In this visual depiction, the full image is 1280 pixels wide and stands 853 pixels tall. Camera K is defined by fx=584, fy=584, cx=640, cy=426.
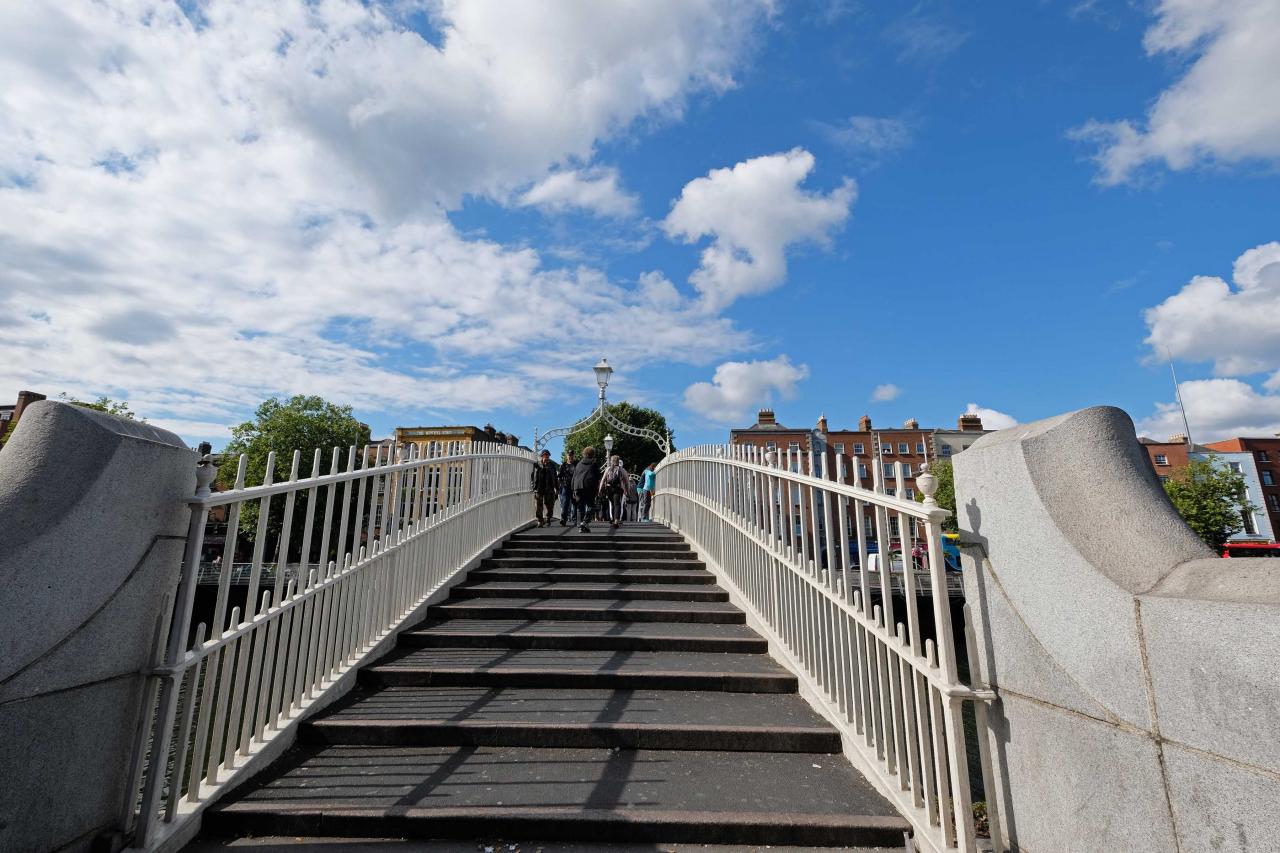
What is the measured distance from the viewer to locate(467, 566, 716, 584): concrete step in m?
6.45

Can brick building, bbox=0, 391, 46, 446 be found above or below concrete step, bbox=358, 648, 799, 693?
above

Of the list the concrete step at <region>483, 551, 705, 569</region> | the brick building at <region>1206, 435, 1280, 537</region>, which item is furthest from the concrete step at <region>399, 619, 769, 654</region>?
the brick building at <region>1206, 435, 1280, 537</region>

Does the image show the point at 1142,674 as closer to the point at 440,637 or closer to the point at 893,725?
the point at 893,725

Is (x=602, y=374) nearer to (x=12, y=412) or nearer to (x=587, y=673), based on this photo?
(x=587, y=673)

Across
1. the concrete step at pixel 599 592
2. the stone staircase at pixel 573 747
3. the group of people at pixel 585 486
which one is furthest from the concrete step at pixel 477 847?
the group of people at pixel 585 486

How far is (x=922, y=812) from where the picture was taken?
2514 mm

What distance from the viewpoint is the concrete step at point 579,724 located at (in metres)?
3.33

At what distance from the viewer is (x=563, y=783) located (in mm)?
2893

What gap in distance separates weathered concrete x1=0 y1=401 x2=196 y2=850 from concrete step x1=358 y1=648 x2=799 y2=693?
76.7 inches

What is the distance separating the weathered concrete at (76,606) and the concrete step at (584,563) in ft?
15.7

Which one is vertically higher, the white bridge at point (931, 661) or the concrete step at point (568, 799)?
the white bridge at point (931, 661)

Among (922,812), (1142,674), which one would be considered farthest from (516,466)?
(1142,674)

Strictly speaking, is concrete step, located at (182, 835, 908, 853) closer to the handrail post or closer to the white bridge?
the white bridge

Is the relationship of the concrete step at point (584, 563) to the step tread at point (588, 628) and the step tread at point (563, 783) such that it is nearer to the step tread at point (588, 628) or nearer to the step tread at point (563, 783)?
the step tread at point (588, 628)
